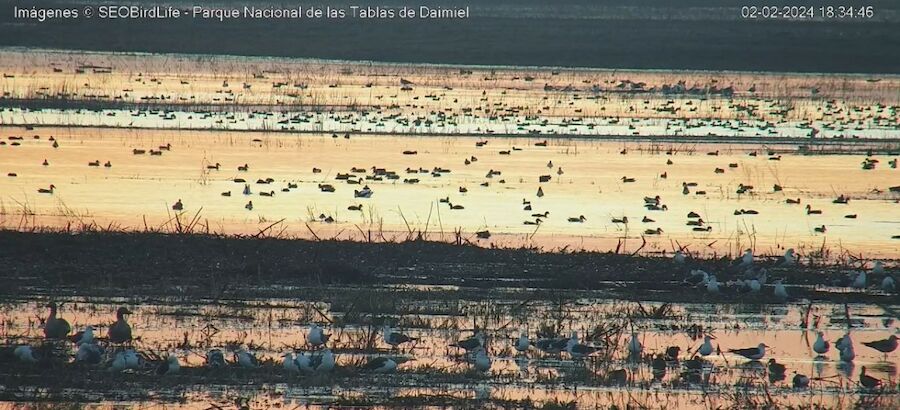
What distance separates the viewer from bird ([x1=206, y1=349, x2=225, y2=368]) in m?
12.1

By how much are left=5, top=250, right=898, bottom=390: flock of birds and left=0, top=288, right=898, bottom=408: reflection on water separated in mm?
71

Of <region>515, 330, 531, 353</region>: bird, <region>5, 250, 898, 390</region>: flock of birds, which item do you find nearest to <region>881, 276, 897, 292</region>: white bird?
<region>5, 250, 898, 390</region>: flock of birds

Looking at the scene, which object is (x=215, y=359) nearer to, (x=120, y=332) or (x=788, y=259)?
(x=120, y=332)

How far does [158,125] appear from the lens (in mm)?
33594

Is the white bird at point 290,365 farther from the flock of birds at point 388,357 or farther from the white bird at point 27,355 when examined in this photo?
the white bird at point 27,355

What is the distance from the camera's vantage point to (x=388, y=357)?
12688 millimetres

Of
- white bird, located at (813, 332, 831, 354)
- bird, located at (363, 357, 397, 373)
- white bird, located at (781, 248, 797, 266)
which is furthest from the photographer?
white bird, located at (781, 248, 797, 266)

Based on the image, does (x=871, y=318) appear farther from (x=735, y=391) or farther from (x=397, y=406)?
(x=397, y=406)

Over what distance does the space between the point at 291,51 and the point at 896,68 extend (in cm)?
2275

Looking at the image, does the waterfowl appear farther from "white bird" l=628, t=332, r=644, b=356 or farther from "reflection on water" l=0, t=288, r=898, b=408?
"white bird" l=628, t=332, r=644, b=356

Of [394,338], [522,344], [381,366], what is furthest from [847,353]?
[381,366]

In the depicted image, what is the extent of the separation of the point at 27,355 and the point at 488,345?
3.92 metres

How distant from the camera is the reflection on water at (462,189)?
20.5m

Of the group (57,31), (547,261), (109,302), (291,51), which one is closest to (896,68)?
(291,51)
